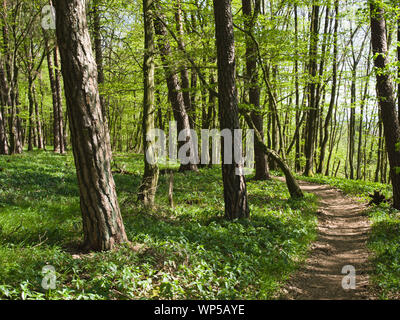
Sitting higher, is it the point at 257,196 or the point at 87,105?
the point at 87,105

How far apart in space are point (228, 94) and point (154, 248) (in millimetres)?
4568

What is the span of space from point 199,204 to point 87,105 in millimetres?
6167

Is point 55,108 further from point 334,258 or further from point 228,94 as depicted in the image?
point 334,258

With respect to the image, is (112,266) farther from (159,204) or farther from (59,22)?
(159,204)

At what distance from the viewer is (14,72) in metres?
19.1

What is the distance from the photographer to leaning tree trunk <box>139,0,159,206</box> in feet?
29.0

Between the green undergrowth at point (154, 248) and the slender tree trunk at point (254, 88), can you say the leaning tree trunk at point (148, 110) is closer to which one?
the green undergrowth at point (154, 248)

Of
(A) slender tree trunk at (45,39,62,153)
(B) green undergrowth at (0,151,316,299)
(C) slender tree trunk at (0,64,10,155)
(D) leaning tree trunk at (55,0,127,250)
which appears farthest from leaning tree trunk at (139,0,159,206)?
(A) slender tree trunk at (45,39,62,153)

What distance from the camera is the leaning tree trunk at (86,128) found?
4.99 m

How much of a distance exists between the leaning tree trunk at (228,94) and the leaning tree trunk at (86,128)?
370 centimetres

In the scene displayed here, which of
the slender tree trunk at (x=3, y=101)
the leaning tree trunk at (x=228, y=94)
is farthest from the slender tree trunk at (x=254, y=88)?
the slender tree trunk at (x=3, y=101)

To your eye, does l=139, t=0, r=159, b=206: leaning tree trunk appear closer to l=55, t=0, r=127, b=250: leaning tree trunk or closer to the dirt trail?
l=55, t=0, r=127, b=250: leaning tree trunk

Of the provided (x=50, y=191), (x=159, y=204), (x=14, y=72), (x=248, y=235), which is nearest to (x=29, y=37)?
(x=14, y=72)

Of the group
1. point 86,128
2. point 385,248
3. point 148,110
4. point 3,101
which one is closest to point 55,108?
point 3,101
